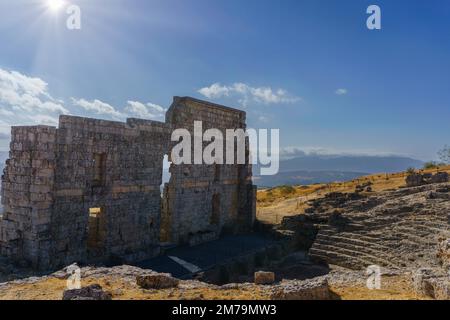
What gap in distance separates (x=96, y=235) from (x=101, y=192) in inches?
86.1

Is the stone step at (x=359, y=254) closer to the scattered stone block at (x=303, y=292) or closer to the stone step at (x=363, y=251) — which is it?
the stone step at (x=363, y=251)

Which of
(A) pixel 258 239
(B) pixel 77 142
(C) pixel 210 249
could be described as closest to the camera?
(B) pixel 77 142

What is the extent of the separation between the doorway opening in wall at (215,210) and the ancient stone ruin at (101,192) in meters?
1.02

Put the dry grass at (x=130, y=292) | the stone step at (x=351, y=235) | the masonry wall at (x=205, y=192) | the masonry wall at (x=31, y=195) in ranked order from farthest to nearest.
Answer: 1. the masonry wall at (x=205, y=192)
2. the stone step at (x=351, y=235)
3. the masonry wall at (x=31, y=195)
4. the dry grass at (x=130, y=292)

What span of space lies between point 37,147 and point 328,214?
1689 centimetres

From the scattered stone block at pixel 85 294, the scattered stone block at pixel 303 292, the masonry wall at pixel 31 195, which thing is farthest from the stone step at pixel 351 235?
the scattered stone block at pixel 85 294

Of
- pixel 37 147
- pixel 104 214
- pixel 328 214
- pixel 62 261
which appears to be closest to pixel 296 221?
pixel 328 214

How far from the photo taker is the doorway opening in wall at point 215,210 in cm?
2458

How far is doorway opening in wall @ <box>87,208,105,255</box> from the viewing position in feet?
54.2

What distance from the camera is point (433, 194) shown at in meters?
21.2

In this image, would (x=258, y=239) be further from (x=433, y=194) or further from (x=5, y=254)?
(x=5, y=254)

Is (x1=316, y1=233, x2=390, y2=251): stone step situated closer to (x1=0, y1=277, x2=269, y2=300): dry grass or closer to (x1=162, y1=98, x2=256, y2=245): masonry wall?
(x1=162, y1=98, x2=256, y2=245): masonry wall

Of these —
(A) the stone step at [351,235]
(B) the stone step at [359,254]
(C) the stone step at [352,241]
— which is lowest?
(B) the stone step at [359,254]

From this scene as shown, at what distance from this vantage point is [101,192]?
1638 cm
